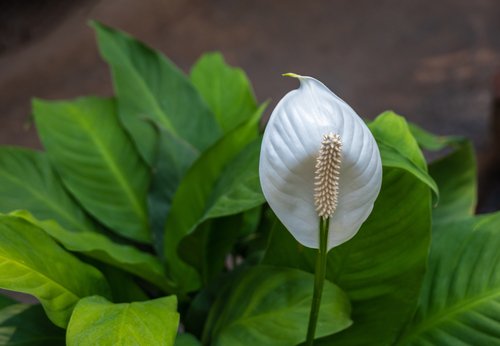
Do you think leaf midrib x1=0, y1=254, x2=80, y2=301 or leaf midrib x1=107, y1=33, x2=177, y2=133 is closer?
leaf midrib x1=0, y1=254, x2=80, y2=301

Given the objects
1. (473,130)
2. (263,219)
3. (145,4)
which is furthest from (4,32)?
(263,219)

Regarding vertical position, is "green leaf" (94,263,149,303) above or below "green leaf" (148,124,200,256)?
below

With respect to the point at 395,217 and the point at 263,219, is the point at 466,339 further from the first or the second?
the point at 263,219

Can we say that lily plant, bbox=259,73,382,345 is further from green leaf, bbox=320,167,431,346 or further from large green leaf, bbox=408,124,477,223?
large green leaf, bbox=408,124,477,223

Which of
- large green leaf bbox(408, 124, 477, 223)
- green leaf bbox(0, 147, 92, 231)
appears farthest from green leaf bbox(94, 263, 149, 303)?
large green leaf bbox(408, 124, 477, 223)

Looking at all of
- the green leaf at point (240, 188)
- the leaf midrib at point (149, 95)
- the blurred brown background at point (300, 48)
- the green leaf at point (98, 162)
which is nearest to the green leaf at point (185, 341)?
the green leaf at point (240, 188)

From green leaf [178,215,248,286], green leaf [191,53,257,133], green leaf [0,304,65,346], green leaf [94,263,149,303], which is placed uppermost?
green leaf [191,53,257,133]

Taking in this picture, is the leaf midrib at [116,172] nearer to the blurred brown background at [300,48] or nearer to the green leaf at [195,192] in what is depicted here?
the green leaf at [195,192]

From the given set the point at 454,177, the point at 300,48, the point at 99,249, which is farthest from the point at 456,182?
the point at 300,48
